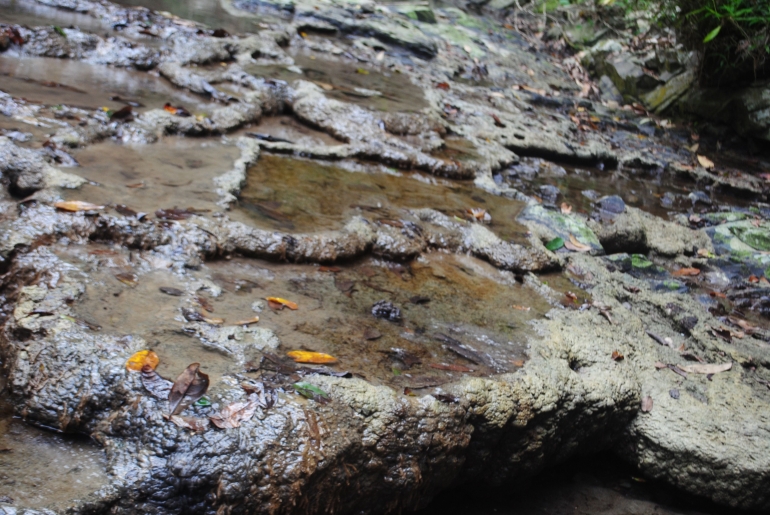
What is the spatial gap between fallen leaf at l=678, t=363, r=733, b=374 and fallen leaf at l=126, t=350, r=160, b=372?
2.27m

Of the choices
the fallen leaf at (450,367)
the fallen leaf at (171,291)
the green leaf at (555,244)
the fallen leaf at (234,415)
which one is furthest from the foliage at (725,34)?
the fallen leaf at (234,415)

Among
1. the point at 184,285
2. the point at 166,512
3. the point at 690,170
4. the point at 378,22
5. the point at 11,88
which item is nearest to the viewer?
the point at 166,512

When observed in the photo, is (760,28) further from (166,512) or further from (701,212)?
(166,512)

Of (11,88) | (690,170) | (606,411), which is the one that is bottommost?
(11,88)

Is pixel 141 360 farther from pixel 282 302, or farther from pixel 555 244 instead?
pixel 555 244

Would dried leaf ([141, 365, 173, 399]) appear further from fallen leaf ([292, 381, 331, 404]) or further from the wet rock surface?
fallen leaf ([292, 381, 331, 404])

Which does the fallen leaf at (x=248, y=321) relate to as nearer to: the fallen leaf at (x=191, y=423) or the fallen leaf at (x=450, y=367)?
the fallen leaf at (x=191, y=423)

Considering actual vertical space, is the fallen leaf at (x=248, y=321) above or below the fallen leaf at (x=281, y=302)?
above

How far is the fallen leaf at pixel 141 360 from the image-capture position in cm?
184

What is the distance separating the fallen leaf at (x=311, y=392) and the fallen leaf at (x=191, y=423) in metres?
0.30

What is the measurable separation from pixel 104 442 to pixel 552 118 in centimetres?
616

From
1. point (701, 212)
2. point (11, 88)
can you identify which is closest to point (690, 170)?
point (701, 212)

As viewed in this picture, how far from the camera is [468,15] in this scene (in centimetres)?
1130

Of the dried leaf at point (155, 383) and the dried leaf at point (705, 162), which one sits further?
the dried leaf at point (705, 162)
